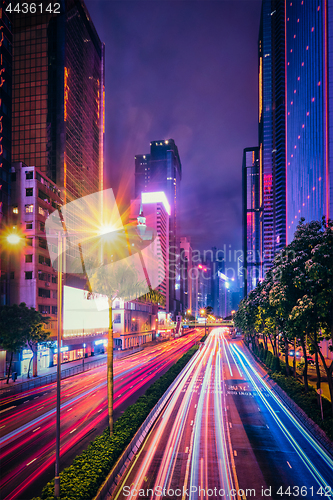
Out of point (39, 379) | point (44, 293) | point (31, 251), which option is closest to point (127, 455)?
point (39, 379)

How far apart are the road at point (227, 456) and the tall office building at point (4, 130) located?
3576 centimetres

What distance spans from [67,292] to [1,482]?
48161 millimetres

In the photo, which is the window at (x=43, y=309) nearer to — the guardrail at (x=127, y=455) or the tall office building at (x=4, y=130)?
the tall office building at (x=4, y=130)

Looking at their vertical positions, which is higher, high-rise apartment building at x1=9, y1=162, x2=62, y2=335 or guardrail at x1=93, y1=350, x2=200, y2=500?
high-rise apartment building at x1=9, y1=162, x2=62, y2=335

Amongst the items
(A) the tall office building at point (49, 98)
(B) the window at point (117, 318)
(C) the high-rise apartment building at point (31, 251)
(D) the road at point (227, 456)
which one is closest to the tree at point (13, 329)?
(C) the high-rise apartment building at point (31, 251)

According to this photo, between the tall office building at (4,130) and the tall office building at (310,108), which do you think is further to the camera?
the tall office building at (310,108)

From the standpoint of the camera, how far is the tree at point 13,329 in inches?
1570

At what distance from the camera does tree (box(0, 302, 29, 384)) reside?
3988cm

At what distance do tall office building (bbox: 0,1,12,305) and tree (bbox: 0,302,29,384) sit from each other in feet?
44.9

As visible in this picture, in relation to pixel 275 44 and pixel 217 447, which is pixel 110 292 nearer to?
pixel 217 447

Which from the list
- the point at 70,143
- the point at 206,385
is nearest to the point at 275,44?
the point at 70,143

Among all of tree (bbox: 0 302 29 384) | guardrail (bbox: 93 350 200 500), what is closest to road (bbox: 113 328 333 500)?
guardrail (bbox: 93 350 200 500)

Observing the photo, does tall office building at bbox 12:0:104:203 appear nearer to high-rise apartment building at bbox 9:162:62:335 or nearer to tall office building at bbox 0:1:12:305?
high-rise apartment building at bbox 9:162:62:335

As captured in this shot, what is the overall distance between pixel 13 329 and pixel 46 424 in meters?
17.5
